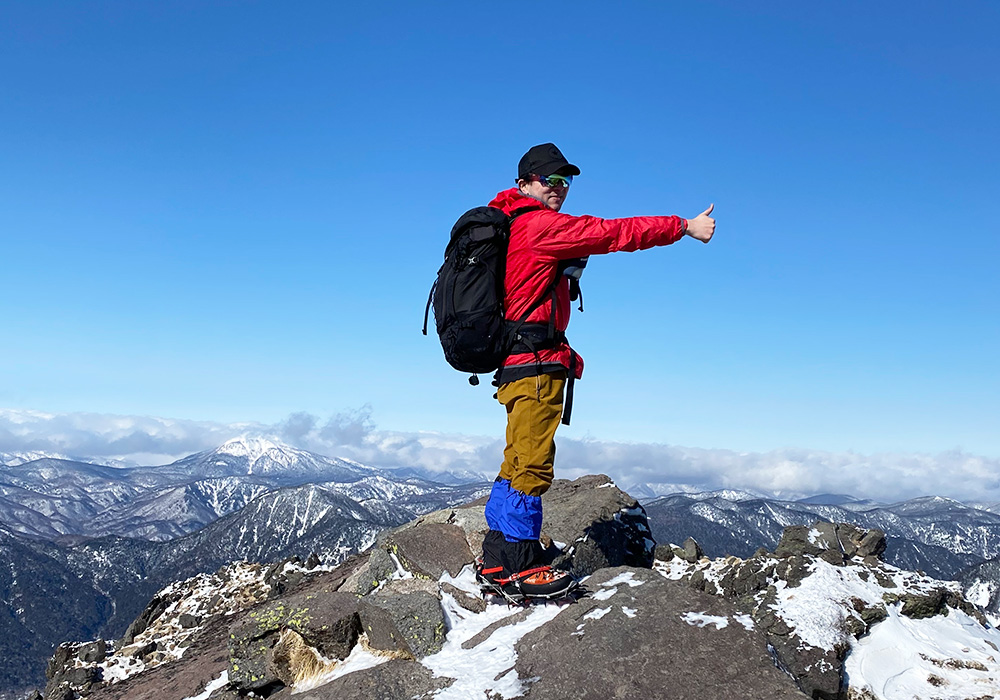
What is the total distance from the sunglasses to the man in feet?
0.05

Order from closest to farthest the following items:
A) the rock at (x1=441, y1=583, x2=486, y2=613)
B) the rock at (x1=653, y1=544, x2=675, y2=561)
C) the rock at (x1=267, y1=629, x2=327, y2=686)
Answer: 1. the rock at (x1=267, y1=629, x2=327, y2=686)
2. the rock at (x1=441, y1=583, x2=486, y2=613)
3. the rock at (x1=653, y1=544, x2=675, y2=561)

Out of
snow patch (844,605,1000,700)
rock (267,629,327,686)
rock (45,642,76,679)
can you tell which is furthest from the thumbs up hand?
rock (45,642,76,679)

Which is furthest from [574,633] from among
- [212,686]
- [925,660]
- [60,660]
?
[60,660]

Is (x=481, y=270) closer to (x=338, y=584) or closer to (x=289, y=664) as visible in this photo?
(x=289, y=664)

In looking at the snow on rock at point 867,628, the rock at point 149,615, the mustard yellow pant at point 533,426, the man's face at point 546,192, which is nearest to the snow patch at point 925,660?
the snow on rock at point 867,628

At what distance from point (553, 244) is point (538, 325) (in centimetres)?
118

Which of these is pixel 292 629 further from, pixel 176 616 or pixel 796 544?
pixel 796 544

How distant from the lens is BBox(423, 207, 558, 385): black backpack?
9188 millimetres

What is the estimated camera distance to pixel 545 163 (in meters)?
9.62

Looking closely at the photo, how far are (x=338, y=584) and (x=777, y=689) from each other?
1331 cm

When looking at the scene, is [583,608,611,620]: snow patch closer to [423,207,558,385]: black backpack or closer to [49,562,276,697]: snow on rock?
[423,207,558,385]: black backpack

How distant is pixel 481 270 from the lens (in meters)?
9.20

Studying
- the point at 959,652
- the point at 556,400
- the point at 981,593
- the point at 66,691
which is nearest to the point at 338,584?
the point at 66,691

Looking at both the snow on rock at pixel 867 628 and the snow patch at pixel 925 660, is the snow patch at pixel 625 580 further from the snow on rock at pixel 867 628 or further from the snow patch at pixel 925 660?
the snow patch at pixel 925 660
